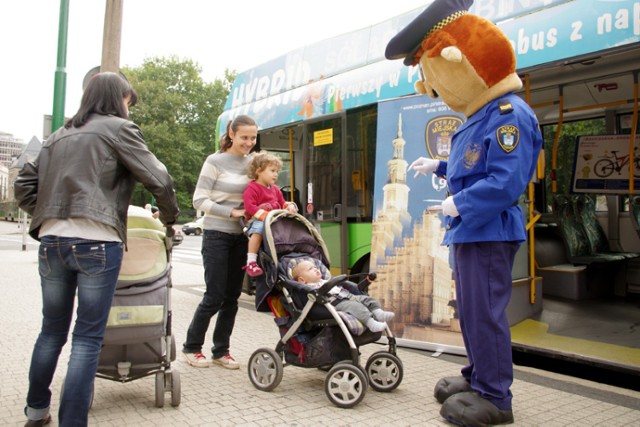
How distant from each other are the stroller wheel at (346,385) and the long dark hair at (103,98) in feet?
6.45

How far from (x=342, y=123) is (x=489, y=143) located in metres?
3.11

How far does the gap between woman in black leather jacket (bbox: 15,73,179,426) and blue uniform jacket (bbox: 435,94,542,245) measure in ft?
5.38

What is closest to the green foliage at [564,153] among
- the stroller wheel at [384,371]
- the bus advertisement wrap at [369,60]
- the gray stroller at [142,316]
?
the bus advertisement wrap at [369,60]

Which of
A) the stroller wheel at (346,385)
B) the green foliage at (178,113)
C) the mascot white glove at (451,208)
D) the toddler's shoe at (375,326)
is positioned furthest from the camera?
the green foliage at (178,113)

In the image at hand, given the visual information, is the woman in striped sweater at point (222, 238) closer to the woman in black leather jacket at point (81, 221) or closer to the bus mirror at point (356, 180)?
the woman in black leather jacket at point (81, 221)

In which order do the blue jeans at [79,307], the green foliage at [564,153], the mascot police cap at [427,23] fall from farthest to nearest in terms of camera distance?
the green foliage at [564,153], the mascot police cap at [427,23], the blue jeans at [79,307]

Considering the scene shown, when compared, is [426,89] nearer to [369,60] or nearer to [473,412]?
[473,412]

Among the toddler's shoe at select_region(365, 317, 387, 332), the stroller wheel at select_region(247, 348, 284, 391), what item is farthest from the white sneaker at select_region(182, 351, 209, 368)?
the toddler's shoe at select_region(365, 317, 387, 332)

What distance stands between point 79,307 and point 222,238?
5.28 ft

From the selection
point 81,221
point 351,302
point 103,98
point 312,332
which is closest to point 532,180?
point 351,302

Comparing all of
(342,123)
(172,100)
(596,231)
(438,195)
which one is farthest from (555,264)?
(172,100)

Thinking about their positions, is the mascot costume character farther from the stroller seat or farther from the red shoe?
the red shoe

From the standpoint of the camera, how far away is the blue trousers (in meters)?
3.04

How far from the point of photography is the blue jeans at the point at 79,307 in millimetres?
2584
